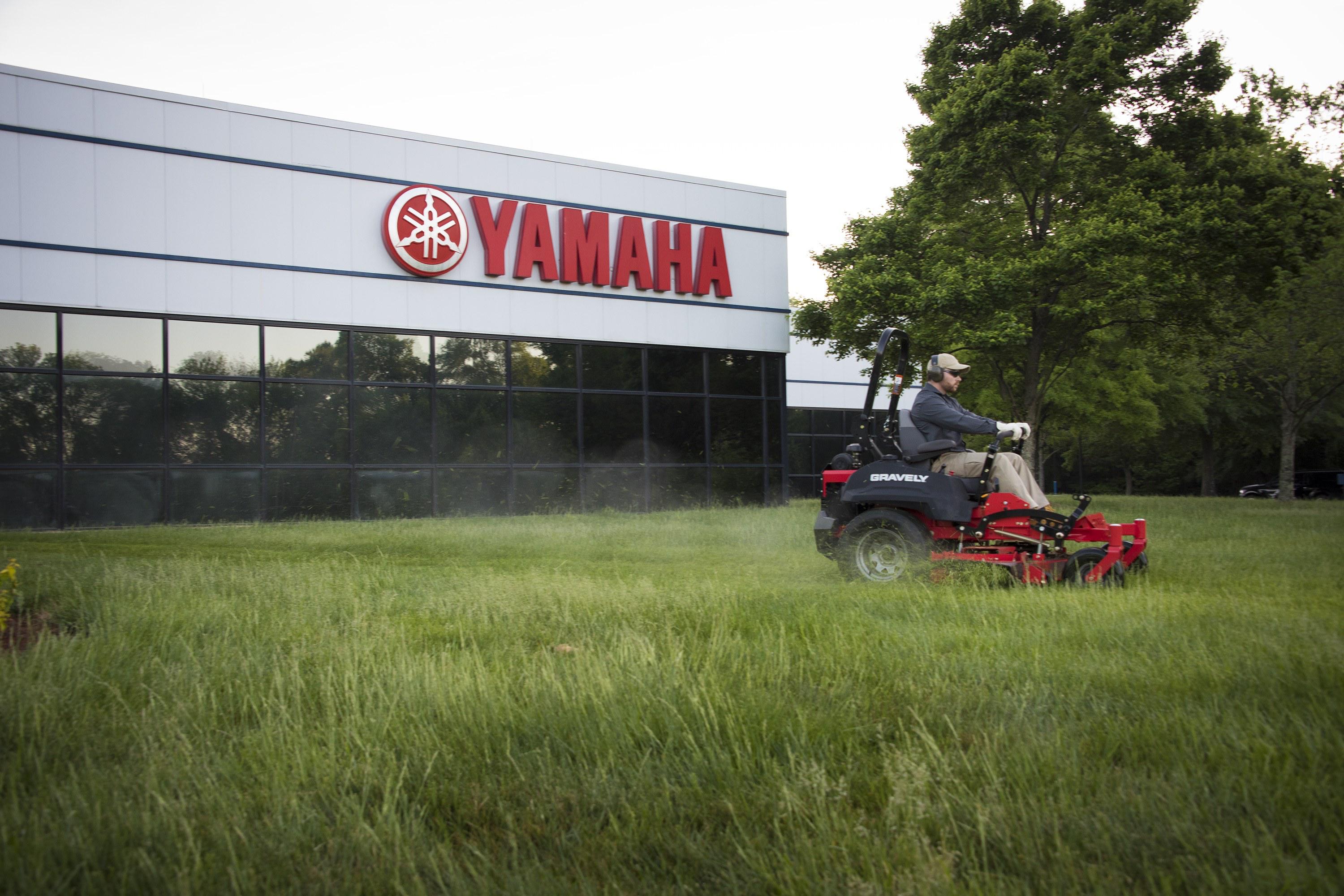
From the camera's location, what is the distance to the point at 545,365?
70.9ft

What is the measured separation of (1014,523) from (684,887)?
6089 millimetres

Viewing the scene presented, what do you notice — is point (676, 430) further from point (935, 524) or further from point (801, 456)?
point (935, 524)

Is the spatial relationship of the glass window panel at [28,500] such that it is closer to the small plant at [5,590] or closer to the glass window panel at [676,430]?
the glass window panel at [676,430]

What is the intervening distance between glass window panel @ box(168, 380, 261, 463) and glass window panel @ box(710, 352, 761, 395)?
35.5 ft

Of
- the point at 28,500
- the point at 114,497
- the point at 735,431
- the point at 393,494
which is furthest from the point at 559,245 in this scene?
the point at 28,500

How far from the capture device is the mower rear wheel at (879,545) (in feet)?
25.9

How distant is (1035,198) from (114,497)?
68.2 feet

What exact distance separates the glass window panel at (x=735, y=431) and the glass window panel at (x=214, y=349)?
10822 millimetres

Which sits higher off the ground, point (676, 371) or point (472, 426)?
point (676, 371)

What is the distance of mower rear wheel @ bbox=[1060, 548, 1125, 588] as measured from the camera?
718 centimetres

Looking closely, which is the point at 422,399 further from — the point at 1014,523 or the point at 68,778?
the point at 68,778

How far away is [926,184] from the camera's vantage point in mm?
22234

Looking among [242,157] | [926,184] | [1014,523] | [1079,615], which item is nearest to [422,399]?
[242,157]

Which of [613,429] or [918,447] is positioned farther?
[613,429]
